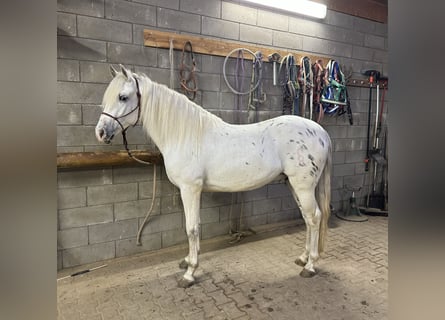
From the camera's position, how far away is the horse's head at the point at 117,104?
1.94 meters

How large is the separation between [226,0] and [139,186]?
2.01m

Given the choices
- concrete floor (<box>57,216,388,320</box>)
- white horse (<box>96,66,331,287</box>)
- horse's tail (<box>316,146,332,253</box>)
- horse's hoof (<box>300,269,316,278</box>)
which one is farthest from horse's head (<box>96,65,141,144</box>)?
horse's hoof (<box>300,269,316,278</box>)

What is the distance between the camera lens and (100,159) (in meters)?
2.23

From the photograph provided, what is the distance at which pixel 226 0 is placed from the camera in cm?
278

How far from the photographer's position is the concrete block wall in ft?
7.20

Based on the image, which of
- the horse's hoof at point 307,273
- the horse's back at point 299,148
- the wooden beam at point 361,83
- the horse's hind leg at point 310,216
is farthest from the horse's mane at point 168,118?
the wooden beam at point 361,83

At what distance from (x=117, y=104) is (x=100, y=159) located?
526 millimetres

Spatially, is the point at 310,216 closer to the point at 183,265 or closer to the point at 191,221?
the point at 191,221


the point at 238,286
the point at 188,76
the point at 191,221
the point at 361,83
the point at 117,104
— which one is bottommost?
the point at 238,286

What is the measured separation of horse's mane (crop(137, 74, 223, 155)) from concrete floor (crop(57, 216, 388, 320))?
1.01 m

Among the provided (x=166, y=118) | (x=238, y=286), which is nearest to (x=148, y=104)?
(x=166, y=118)

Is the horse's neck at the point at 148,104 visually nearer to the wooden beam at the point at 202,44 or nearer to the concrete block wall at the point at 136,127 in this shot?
the concrete block wall at the point at 136,127
